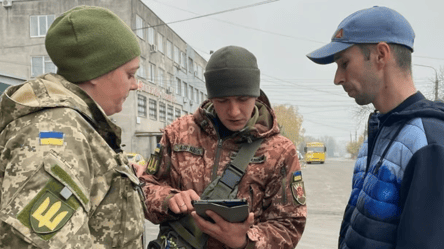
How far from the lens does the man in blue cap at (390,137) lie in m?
1.50

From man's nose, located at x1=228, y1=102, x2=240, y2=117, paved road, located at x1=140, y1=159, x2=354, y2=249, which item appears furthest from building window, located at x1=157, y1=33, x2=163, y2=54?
man's nose, located at x1=228, y1=102, x2=240, y2=117

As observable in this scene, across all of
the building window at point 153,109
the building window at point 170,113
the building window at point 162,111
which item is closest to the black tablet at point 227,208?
the building window at point 153,109

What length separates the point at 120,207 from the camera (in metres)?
1.50

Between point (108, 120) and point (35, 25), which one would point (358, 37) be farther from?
point (35, 25)

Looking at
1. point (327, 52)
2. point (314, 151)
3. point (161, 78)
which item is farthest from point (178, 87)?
point (327, 52)

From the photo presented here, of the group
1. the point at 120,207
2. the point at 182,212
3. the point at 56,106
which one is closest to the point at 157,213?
the point at 182,212

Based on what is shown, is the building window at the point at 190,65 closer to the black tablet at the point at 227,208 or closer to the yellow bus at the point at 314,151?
the yellow bus at the point at 314,151

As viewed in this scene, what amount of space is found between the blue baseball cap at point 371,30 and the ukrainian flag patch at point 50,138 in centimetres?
136

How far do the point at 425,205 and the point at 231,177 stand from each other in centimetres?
96

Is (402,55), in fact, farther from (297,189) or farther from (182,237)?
(182,237)

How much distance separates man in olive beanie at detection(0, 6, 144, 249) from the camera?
117 centimetres

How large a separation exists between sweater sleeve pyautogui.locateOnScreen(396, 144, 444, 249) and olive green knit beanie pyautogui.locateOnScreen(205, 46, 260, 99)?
3.30ft

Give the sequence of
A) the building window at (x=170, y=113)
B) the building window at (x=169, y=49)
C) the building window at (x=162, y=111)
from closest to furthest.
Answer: the building window at (x=162, y=111), the building window at (x=170, y=113), the building window at (x=169, y=49)

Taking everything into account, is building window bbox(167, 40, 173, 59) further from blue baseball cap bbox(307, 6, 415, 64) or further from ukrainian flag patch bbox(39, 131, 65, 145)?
ukrainian flag patch bbox(39, 131, 65, 145)
